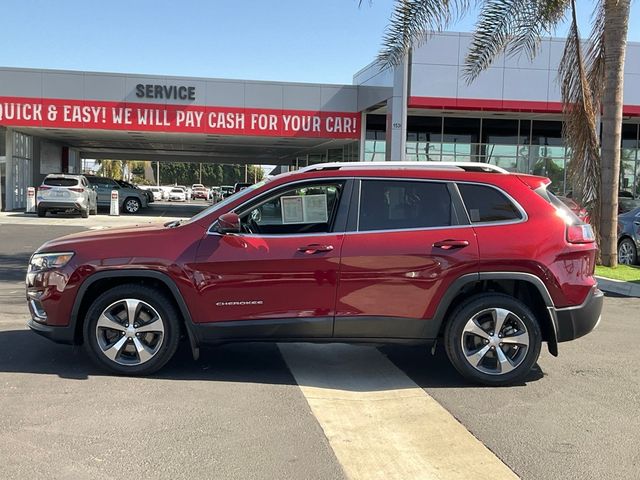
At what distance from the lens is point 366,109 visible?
75.4 feet

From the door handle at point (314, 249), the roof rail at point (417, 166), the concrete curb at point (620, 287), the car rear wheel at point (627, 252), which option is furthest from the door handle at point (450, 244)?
the car rear wheel at point (627, 252)

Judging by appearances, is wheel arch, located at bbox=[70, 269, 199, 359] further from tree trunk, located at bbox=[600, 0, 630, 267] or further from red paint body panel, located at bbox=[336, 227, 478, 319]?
tree trunk, located at bbox=[600, 0, 630, 267]

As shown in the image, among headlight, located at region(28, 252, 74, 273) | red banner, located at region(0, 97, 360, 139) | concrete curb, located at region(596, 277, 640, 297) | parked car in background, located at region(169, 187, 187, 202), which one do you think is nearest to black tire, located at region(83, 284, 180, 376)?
headlight, located at region(28, 252, 74, 273)

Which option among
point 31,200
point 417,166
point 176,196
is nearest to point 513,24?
point 417,166

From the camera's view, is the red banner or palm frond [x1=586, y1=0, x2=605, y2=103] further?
the red banner

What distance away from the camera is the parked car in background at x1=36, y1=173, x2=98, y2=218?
23141 mm

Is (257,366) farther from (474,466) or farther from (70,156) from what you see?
(70,156)

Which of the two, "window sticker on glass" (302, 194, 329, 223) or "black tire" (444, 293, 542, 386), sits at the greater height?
"window sticker on glass" (302, 194, 329, 223)

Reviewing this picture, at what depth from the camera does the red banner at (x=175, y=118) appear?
22828mm

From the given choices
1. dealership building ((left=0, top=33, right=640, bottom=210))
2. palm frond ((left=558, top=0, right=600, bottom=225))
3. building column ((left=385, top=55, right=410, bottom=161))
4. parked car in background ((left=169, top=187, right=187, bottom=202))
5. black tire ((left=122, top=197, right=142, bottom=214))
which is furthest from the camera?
parked car in background ((left=169, top=187, right=187, bottom=202))

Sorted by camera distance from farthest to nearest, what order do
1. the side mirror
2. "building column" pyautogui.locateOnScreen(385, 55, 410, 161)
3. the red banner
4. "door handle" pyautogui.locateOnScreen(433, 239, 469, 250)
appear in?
1. the red banner
2. "building column" pyautogui.locateOnScreen(385, 55, 410, 161)
3. "door handle" pyautogui.locateOnScreen(433, 239, 469, 250)
4. the side mirror

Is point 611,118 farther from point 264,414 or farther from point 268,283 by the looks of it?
point 264,414

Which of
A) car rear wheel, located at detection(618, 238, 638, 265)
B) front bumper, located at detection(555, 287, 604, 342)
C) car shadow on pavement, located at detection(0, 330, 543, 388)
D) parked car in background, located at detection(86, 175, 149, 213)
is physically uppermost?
parked car in background, located at detection(86, 175, 149, 213)

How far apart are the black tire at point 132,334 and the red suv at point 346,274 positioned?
0.04ft
